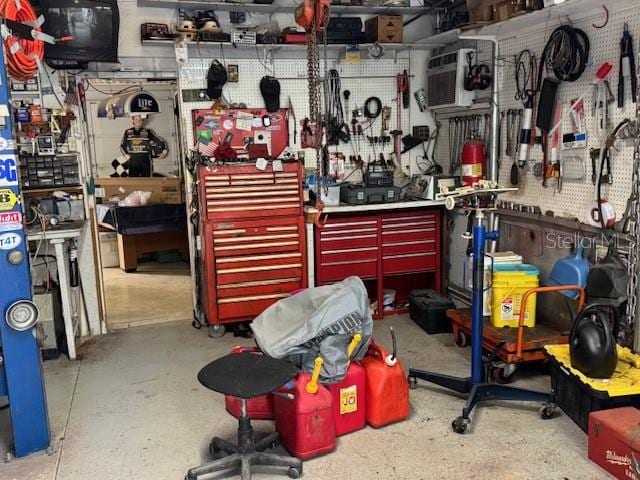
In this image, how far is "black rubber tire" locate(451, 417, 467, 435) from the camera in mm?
2744

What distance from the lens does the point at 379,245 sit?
4.42 m

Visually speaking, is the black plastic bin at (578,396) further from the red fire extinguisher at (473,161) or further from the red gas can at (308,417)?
the red fire extinguisher at (473,161)

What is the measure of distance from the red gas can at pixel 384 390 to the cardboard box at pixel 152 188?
430 centimetres

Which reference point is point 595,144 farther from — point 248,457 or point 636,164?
point 248,457

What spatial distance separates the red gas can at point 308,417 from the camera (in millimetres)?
2535

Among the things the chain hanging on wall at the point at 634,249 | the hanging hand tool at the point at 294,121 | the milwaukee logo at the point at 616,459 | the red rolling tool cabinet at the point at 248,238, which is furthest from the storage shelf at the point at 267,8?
the milwaukee logo at the point at 616,459

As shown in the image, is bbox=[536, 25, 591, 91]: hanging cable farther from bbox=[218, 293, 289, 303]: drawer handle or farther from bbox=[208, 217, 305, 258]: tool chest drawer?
bbox=[218, 293, 289, 303]: drawer handle

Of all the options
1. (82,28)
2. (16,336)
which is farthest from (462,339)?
(82,28)

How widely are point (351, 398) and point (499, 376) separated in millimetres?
1004

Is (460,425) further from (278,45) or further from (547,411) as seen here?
(278,45)

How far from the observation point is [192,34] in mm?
4051

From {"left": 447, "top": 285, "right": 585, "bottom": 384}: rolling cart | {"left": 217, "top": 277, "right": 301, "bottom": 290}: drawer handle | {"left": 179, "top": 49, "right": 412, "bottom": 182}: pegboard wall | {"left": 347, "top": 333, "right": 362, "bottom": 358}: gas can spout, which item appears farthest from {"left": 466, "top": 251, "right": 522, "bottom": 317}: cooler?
{"left": 179, "top": 49, "right": 412, "bottom": 182}: pegboard wall

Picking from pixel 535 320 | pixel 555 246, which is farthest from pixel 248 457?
pixel 555 246

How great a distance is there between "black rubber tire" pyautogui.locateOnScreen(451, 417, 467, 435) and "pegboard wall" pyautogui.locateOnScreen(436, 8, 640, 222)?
1429mm
